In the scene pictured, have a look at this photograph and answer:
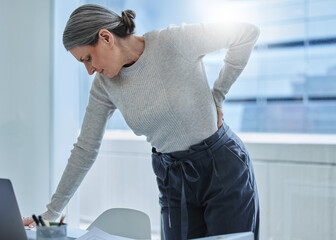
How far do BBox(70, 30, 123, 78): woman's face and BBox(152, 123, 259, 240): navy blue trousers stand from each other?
364mm

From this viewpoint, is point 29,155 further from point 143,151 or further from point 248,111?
point 248,111

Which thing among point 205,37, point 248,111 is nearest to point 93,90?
point 205,37

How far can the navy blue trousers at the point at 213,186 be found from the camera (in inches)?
55.6

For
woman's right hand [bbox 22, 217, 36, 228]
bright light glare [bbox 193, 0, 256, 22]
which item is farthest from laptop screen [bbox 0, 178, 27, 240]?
bright light glare [bbox 193, 0, 256, 22]

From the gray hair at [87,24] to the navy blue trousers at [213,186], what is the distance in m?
0.49

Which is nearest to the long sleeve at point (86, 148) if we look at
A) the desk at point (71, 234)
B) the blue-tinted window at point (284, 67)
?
the desk at point (71, 234)

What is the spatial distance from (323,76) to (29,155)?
6.02 feet

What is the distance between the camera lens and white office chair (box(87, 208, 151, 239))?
1.64 m

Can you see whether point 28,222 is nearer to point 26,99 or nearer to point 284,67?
point 26,99

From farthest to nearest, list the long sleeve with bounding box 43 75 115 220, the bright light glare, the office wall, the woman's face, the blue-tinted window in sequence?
the office wall → the bright light glare → the blue-tinted window → the long sleeve with bounding box 43 75 115 220 → the woman's face

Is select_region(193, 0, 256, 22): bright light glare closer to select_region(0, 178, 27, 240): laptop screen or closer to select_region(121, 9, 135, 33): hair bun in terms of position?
select_region(121, 9, 135, 33): hair bun

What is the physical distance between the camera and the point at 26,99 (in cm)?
266

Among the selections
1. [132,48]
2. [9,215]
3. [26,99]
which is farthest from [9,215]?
[26,99]

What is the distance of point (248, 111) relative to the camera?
7.97 ft
